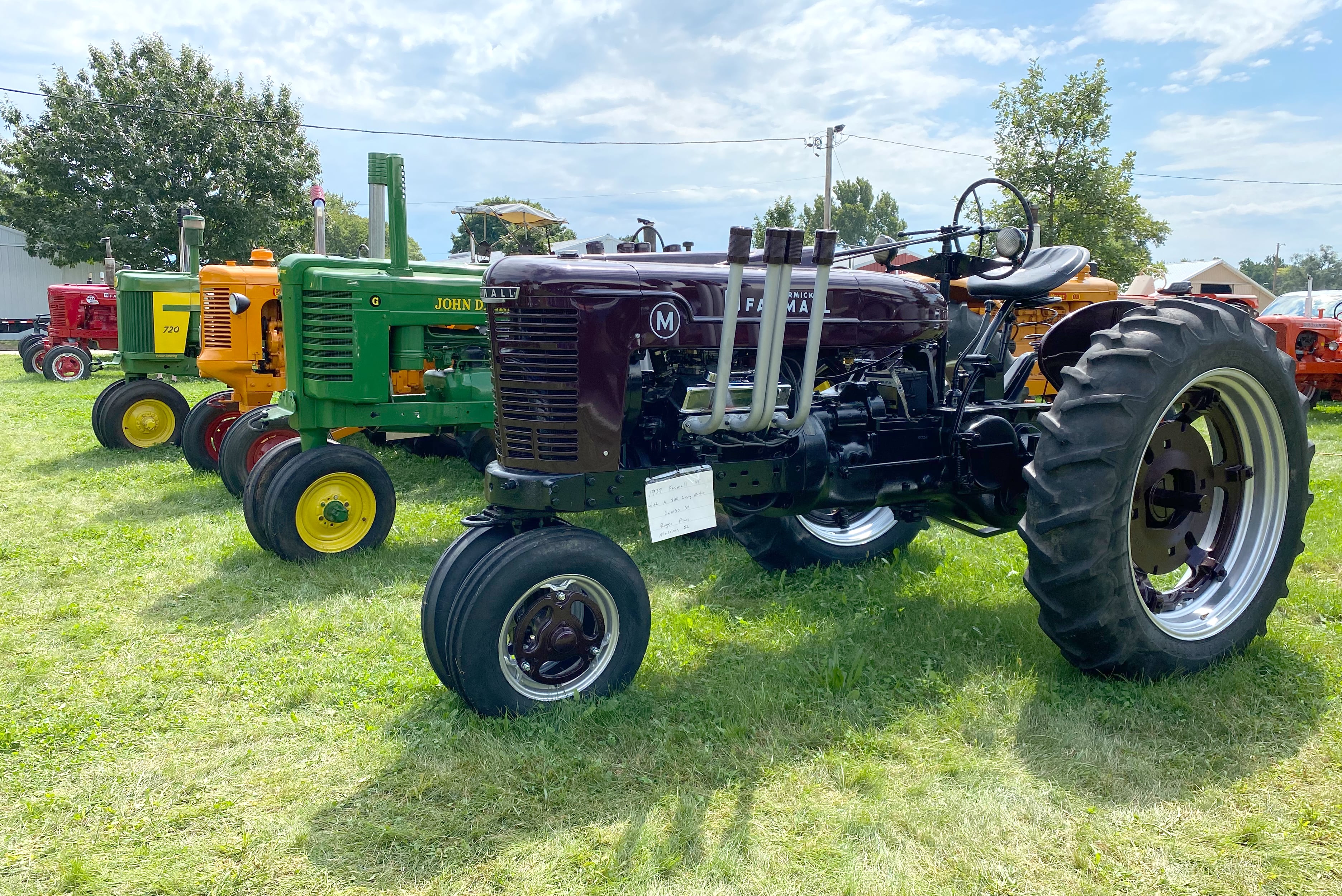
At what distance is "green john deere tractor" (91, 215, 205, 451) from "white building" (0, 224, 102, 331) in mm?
27658

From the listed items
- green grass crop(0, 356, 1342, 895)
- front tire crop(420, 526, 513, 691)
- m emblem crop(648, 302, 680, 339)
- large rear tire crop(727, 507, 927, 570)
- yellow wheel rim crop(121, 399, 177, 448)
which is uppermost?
m emblem crop(648, 302, 680, 339)

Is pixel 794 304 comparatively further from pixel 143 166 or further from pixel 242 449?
pixel 143 166

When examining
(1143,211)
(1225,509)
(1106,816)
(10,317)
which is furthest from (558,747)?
(10,317)

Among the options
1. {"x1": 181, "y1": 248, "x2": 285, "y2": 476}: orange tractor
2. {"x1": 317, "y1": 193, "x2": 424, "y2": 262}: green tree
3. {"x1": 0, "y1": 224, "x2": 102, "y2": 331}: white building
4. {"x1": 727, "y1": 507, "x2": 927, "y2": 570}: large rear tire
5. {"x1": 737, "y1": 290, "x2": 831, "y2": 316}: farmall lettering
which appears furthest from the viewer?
{"x1": 317, "y1": 193, "x2": 424, "y2": 262}: green tree

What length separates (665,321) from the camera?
2875 millimetres

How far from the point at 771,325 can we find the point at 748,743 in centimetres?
122

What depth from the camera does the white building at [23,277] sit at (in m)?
32.3

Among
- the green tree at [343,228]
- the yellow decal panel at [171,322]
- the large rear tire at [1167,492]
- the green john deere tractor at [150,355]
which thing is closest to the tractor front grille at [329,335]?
the large rear tire at [1167,492]

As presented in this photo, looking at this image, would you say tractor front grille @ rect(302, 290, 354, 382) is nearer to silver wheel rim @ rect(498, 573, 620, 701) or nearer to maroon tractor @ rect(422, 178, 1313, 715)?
maroon tractor @ rect(422, 178, 1313, 715)

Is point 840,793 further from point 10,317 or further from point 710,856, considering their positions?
point 10,317

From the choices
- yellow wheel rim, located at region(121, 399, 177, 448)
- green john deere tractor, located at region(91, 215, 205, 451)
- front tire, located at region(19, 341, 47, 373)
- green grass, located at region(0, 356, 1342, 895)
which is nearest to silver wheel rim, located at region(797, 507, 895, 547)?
green grass, located at region(0, 356, 1342, 895)

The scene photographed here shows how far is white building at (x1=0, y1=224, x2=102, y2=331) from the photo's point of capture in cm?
3231

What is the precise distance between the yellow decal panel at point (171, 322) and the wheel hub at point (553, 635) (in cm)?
755

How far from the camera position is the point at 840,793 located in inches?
96.6
